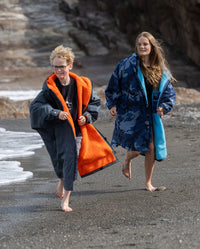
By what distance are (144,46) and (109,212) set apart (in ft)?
5.22

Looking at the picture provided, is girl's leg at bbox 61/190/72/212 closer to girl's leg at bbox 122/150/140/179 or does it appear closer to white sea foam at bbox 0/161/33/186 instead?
girl's leg at bbox 122/150/140/179

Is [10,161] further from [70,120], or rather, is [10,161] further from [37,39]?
[37,39]

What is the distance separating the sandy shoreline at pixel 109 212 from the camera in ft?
9.85

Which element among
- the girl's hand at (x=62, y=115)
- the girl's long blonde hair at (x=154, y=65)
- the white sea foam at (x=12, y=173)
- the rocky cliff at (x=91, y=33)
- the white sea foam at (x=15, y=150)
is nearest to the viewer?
the girl's hand at (x=62, y=115)

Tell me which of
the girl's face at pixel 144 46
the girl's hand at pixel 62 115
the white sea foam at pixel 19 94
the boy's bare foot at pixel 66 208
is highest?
the girl's face at pixel 144 46

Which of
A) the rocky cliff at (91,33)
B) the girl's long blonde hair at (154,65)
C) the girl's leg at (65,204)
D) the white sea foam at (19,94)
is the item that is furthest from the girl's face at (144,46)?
the rocky cliff at (91,33)

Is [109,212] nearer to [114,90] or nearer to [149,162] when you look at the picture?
[149,162]

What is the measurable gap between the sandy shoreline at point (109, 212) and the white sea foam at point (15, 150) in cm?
23

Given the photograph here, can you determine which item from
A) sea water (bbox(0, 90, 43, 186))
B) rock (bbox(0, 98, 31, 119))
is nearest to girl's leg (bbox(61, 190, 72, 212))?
sea water (bbox(0, 90, 43, 186))

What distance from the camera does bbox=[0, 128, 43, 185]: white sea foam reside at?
221 inches

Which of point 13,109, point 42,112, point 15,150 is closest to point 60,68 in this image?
point 42,112

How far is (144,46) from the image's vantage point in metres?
4.33

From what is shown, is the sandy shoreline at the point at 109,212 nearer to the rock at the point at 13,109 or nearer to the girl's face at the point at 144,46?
the girl's face at the point at 144,46

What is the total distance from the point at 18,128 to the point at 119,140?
277 inches
